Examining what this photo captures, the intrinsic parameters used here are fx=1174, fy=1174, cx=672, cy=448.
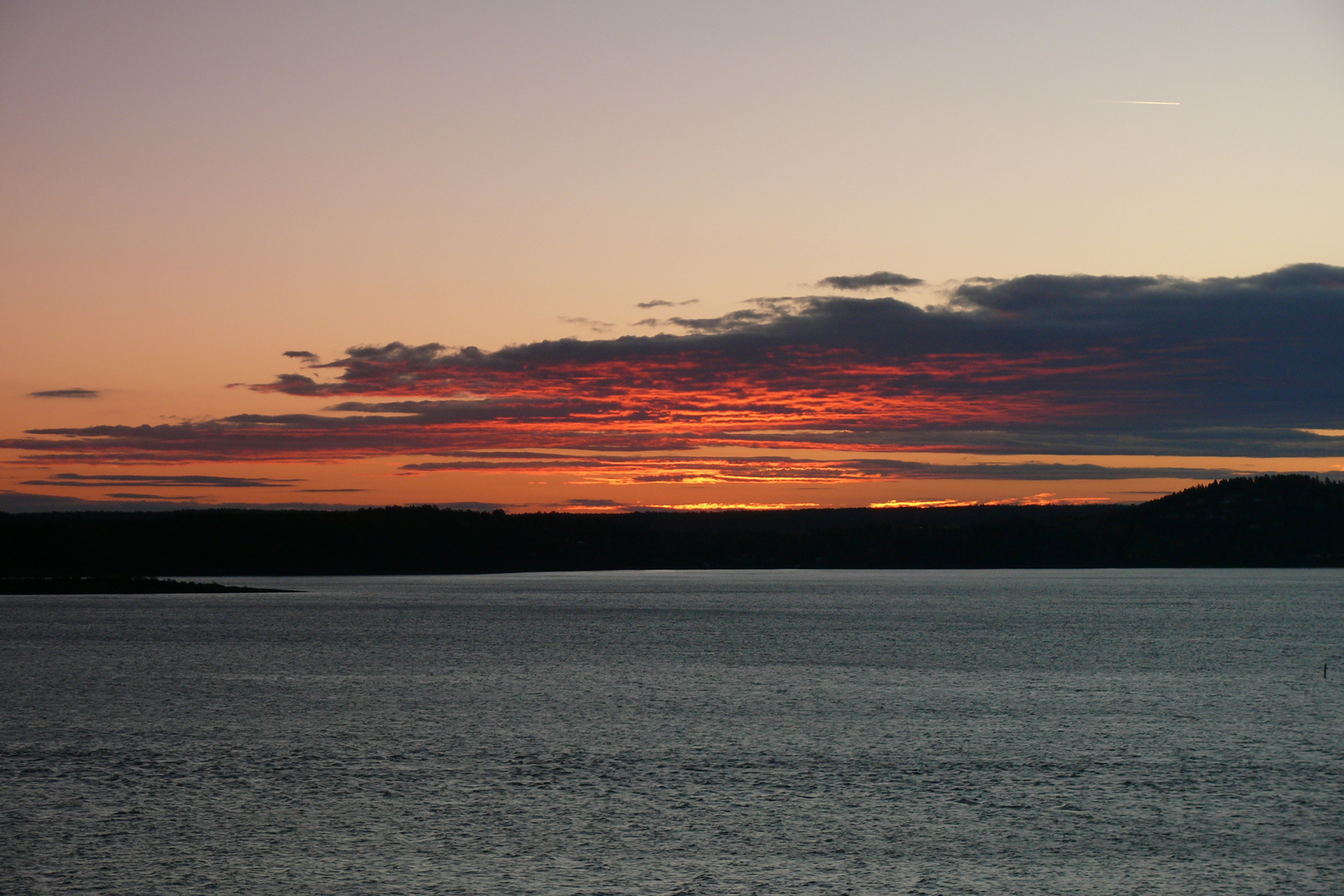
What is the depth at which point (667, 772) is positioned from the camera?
84.1 feet

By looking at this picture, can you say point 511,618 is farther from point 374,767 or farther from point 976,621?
point 374,767

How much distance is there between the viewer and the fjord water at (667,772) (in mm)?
17625

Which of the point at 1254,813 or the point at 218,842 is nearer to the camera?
the point at 218,842

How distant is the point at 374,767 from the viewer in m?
26.0

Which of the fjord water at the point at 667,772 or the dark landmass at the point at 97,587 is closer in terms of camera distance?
the fjord water at the point at 667,772

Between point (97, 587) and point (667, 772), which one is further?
point (97, 587)

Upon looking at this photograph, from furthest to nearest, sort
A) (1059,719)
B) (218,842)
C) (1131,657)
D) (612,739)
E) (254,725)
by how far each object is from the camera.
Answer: (1131,657) → (1059,719) → (254,725) → (612,739) → (218,842)

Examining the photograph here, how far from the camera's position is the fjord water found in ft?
57.8

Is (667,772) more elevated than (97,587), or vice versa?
(667,772)

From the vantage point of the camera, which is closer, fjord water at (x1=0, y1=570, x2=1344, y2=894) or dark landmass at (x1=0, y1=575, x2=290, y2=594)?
fjord water at (x1=0, y1=570, x2=1344, y2=894)

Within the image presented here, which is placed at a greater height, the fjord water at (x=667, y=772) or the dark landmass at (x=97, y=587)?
the fjord water at (x=667, y=772)

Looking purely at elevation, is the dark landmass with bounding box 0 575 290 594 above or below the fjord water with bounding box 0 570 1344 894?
below

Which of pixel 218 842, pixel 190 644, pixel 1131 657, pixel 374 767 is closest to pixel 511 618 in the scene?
pixel 190 644

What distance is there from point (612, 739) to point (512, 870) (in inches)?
513
